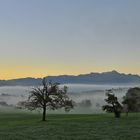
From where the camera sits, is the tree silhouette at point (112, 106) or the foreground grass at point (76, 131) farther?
the tree silhouette at point (112, 106)

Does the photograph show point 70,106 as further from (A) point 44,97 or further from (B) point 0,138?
(B) point 0,138

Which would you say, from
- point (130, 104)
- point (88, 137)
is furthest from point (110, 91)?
point (88, 137)

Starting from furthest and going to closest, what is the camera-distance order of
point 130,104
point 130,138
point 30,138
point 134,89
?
1. point 134,89
2. point 130,104
3. point 30,138
4. point 130,138

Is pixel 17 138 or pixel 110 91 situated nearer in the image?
pixel 17 138

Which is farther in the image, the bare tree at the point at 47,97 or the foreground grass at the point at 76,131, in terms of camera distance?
the bare tree at the point at 47,97

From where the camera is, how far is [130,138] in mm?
53531

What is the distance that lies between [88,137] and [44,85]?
57539 millimetres

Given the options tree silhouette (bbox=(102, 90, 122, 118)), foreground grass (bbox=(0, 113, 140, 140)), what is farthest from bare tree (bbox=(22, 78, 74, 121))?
foreground grass (bbox=(0, 113, 140, 140))

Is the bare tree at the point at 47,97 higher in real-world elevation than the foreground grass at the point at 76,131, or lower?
higher

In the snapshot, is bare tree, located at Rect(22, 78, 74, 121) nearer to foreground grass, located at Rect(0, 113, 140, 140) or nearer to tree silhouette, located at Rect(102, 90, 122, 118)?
tree silhouette, located at Rect(102, 90, 122, 118)

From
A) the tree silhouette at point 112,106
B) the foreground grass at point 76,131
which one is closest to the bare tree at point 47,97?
the tree silhouette at point 112,106

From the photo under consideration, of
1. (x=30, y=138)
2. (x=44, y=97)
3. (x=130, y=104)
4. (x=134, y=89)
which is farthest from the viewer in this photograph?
(x=134, y=89)

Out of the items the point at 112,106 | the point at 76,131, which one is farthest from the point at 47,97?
the point at 76,131

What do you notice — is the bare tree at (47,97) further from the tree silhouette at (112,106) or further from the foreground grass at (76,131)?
the foreground grass at (76,131)
